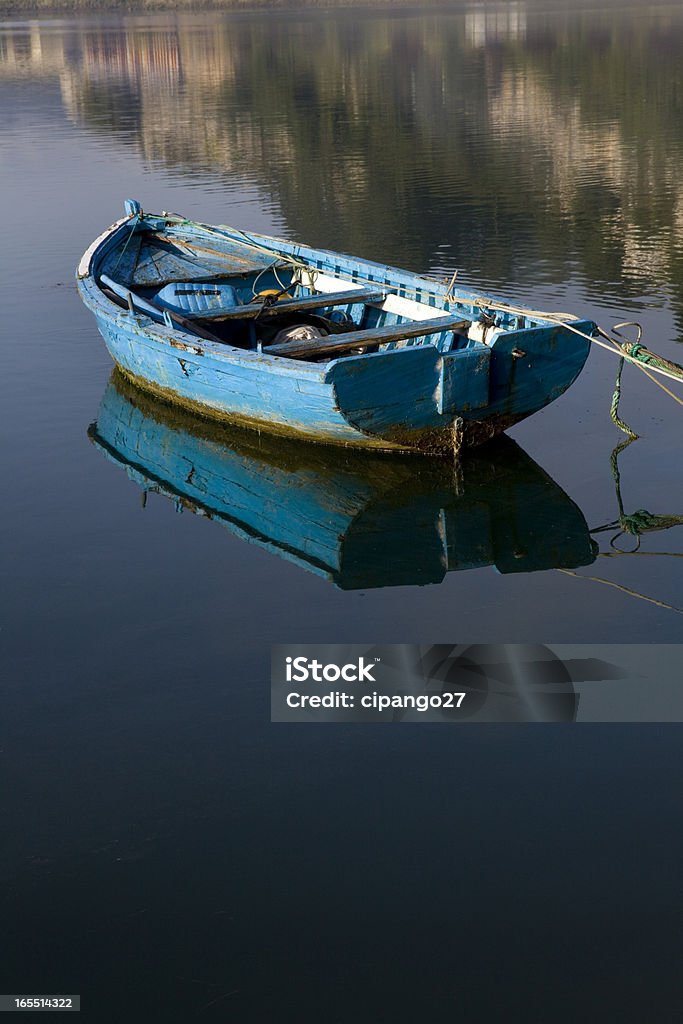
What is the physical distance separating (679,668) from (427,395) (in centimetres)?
418

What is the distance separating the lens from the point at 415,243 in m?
21.7

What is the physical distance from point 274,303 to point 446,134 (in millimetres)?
23305

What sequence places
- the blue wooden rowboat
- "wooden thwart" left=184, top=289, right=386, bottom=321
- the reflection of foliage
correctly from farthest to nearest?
the reflection of foliage < "wooden thwart" left=184, top=289, right=386, bottom=321 < the blue wooden rowboat

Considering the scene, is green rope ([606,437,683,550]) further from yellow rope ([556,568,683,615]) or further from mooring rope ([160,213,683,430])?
mooring rope ([160,213,683,430])

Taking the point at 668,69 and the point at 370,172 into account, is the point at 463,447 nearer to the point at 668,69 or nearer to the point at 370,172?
the point at 370,172

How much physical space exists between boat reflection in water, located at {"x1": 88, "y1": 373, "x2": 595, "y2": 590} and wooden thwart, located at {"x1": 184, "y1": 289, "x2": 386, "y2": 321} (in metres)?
1.40

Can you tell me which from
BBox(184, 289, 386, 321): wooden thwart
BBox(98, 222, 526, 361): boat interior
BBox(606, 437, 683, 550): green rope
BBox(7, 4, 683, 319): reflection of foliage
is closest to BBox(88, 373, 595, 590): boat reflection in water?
BBox(606, 437, 683, 550): green rope

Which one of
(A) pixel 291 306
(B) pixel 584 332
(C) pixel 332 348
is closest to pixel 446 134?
(A) pixel 291 306

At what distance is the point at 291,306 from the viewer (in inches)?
551

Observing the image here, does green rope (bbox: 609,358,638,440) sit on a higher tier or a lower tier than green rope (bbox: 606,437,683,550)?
higher

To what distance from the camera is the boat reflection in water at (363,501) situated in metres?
10.3

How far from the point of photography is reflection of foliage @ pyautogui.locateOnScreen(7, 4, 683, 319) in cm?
2166

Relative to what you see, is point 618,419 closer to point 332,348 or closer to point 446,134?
point 332,348

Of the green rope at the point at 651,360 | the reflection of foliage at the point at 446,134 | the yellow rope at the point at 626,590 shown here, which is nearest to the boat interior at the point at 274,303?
the green rope at the point at 651,360
